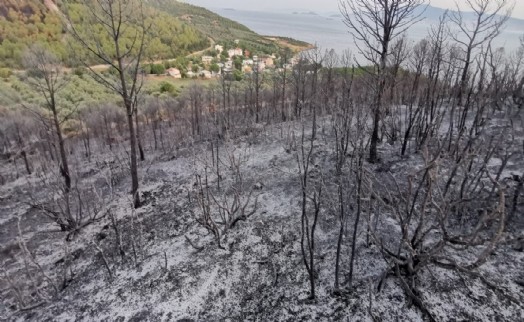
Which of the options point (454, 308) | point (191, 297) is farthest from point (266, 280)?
point (454, 308)

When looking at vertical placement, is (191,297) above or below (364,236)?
below

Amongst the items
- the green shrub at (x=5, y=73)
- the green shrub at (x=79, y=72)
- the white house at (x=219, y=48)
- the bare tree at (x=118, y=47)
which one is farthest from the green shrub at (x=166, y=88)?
the bare tree at (x=118, y=47)

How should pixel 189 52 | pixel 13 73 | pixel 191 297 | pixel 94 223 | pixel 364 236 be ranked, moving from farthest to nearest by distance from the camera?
1. pixel 189 52
2. pixel 13 73
3. pixel 94 223
4. pixel 364 236
5. pixel 191 297

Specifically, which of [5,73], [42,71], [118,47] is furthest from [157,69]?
[118,47]

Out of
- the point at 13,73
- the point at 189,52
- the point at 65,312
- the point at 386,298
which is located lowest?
the point at 65,312

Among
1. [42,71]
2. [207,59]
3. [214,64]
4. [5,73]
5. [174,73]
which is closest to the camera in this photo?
[42,71]

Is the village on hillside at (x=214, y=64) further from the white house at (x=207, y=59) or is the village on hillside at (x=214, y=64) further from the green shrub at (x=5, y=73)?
the green shrub at (x=5, y=73)

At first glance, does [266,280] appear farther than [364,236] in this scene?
No

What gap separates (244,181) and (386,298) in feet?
19.9

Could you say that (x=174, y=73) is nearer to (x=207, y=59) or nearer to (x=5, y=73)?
(x=207, y=59)

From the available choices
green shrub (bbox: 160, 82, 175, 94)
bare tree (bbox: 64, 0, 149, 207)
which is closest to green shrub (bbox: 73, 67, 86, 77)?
green shrub (bbox: 160, 82, 175, 94)

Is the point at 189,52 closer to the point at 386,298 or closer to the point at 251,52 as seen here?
the point at 251,52

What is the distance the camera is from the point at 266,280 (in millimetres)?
5520

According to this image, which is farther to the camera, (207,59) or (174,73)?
(207,59)
